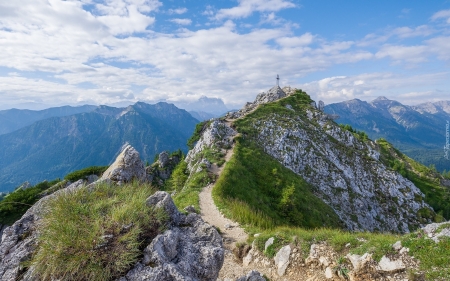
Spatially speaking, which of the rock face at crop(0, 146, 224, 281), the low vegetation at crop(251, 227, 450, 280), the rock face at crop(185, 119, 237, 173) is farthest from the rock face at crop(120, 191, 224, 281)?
the rock face at crop(185, 119, 237, 173)

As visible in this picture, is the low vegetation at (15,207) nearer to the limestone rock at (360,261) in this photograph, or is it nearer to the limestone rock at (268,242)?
the limestone rock at (268,242)

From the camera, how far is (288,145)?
59.6m

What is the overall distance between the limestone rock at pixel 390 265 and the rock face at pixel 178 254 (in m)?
7.92

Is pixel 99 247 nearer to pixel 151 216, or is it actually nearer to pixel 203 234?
pixel 151 216

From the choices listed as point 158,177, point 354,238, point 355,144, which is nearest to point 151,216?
point 354,238

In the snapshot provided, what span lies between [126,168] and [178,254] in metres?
17.6

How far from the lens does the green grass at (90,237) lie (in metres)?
7.14

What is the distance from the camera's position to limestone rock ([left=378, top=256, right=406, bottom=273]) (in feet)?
37.0

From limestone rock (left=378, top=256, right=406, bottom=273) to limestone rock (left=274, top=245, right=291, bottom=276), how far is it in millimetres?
4704

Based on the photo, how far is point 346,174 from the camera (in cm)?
5944

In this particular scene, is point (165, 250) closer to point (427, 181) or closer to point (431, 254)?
point (431, 254)

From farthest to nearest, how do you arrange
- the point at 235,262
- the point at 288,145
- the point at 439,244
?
the point at 288,145
the point at 235,262
the point at 439,244

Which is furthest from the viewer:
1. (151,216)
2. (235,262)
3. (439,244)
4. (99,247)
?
(235,262)

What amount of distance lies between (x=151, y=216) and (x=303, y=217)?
3165 cm
